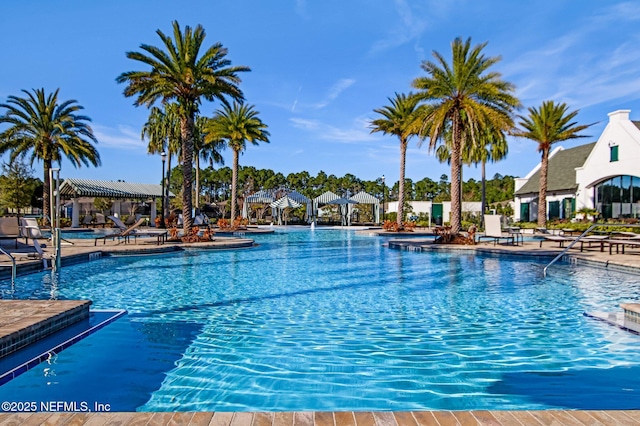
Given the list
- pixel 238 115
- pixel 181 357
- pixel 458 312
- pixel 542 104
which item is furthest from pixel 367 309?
pixel 542 104

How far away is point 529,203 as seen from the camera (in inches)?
1475

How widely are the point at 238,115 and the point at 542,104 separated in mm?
21103

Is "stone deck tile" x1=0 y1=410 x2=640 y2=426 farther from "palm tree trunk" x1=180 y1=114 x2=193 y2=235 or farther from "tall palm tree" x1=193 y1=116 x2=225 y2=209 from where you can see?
"tall palm tree" x1=193 y1=116 x2=225 y2=209

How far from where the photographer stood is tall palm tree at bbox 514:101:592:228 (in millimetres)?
29109

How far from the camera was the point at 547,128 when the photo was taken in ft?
96.6

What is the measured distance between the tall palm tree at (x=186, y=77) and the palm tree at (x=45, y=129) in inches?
540

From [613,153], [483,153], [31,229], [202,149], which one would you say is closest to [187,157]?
[31,229]

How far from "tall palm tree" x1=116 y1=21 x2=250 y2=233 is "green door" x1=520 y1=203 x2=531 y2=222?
28660mm

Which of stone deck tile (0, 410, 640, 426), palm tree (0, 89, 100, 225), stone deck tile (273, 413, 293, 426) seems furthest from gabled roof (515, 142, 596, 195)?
palm tree (0, 89, 100, 225)

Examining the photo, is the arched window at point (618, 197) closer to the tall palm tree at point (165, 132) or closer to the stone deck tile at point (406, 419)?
the stone deck tile at point (406, 419)

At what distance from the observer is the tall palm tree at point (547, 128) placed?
2911 centimetres

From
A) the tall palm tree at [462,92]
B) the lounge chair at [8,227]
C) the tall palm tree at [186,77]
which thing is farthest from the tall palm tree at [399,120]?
the lounge chair at [8,227]

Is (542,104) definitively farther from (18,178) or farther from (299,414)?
(18,178)

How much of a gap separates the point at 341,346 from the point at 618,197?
29.9 meters
